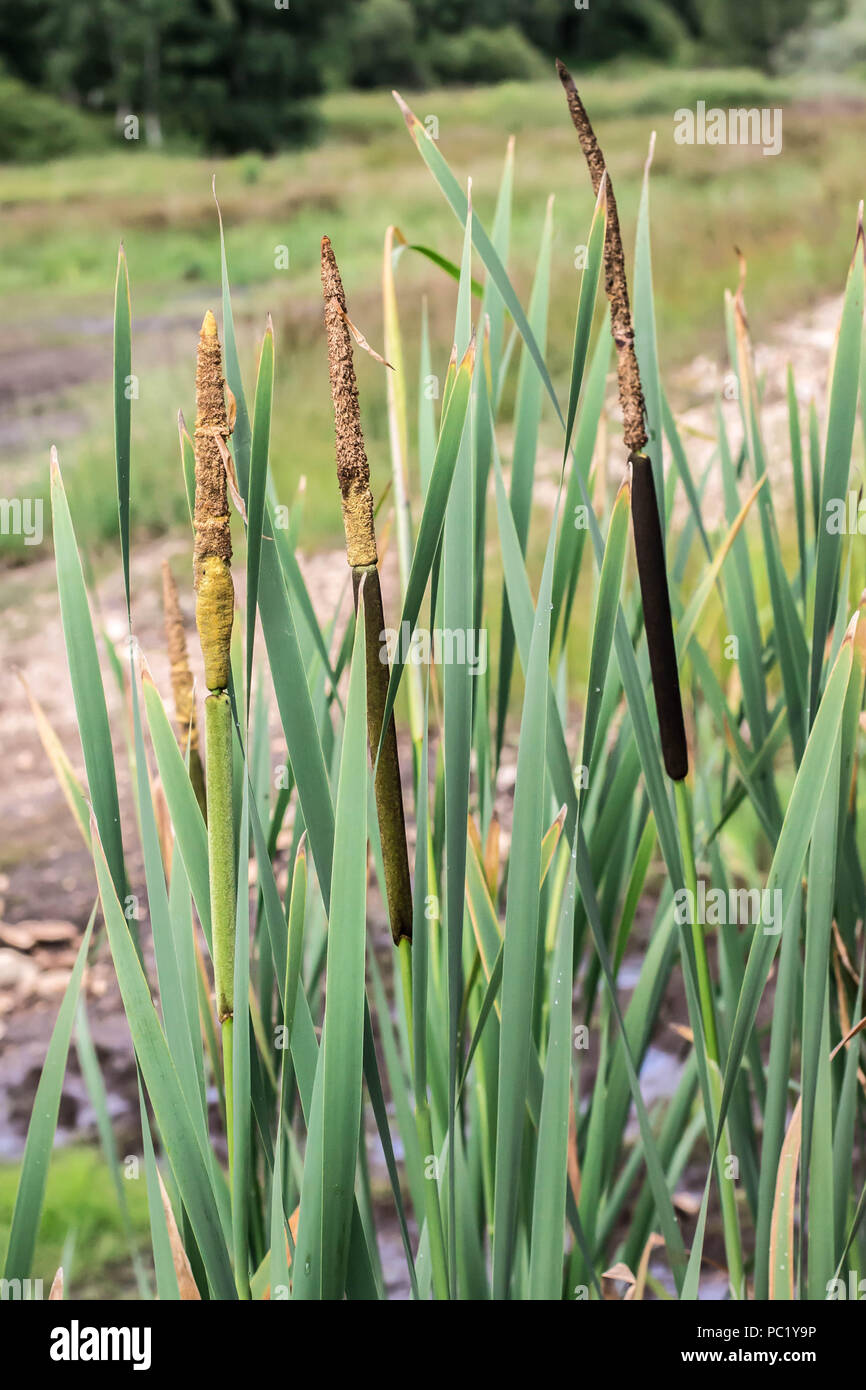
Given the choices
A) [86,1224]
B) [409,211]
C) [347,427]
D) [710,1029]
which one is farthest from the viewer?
[409,211]

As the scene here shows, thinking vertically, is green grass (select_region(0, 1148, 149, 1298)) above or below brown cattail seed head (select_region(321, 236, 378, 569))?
below

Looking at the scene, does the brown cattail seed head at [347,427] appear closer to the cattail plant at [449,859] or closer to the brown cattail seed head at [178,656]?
the cattail plant at [449,859]

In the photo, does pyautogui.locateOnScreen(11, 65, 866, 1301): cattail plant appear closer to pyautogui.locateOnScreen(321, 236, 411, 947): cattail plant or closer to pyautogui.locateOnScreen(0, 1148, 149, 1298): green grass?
pyautogui.locateOnScreen(321, 236, 411, 947): cattail plant

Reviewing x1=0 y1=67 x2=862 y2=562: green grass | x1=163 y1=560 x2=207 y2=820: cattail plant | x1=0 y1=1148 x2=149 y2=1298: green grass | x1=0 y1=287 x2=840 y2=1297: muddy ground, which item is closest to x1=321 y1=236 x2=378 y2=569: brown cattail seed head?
x1=163 y1=560 x2=207 y2=820: cattail plant

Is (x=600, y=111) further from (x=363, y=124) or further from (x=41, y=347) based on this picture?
(x=41, y=347)

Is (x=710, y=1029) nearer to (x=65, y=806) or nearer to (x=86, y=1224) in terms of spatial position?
(x=86, y=1224)

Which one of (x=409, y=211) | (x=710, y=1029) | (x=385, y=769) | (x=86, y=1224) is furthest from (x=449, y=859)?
(x=409, y=211)
